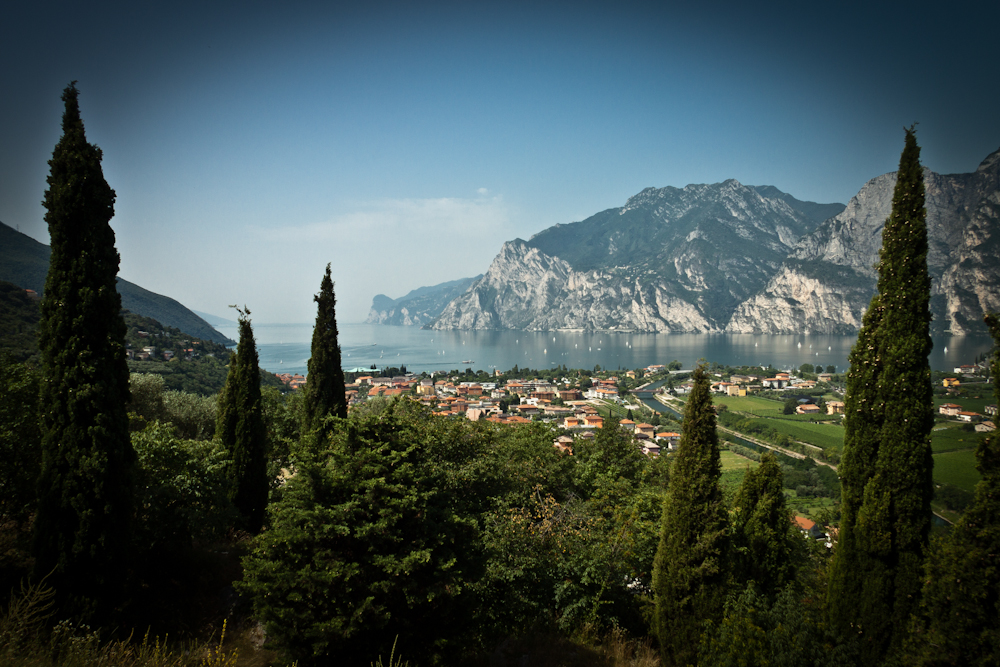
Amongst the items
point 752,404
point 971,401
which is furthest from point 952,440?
point 752,404

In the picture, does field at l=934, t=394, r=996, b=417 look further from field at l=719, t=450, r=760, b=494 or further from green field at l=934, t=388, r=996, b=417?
field at l=719, t=450, r=760, b=494

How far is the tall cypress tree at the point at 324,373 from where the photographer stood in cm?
915

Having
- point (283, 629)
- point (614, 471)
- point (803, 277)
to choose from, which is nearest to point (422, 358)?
point (614, 471)

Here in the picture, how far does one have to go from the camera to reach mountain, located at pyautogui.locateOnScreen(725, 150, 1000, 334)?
2876 inches

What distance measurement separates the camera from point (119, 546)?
14.6 feet

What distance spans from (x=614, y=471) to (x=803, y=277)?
510 ft

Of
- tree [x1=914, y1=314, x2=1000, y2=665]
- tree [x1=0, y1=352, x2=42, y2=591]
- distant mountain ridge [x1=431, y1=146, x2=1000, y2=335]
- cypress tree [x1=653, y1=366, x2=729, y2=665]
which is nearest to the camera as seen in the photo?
tree [x1=914, y1=314, x2=1000, y2=665]

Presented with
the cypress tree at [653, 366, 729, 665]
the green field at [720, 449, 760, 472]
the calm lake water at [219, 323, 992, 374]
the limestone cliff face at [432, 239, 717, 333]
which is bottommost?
the green field at [720, 449, 760, 472]

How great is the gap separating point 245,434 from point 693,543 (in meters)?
7.15

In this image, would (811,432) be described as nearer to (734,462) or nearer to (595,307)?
(734,462)

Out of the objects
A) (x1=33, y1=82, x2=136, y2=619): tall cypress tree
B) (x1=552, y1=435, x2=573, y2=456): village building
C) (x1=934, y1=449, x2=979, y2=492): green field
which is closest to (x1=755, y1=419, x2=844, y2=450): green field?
(x1=934, y1=449, x2=979, y2=492): green field

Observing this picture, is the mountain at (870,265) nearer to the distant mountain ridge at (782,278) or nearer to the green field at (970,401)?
the distant mountain ridge at (782,278)

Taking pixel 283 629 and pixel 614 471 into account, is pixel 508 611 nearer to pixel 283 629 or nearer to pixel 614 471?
pixel 283 629

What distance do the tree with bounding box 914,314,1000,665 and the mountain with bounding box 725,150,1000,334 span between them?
81030 millimetres
